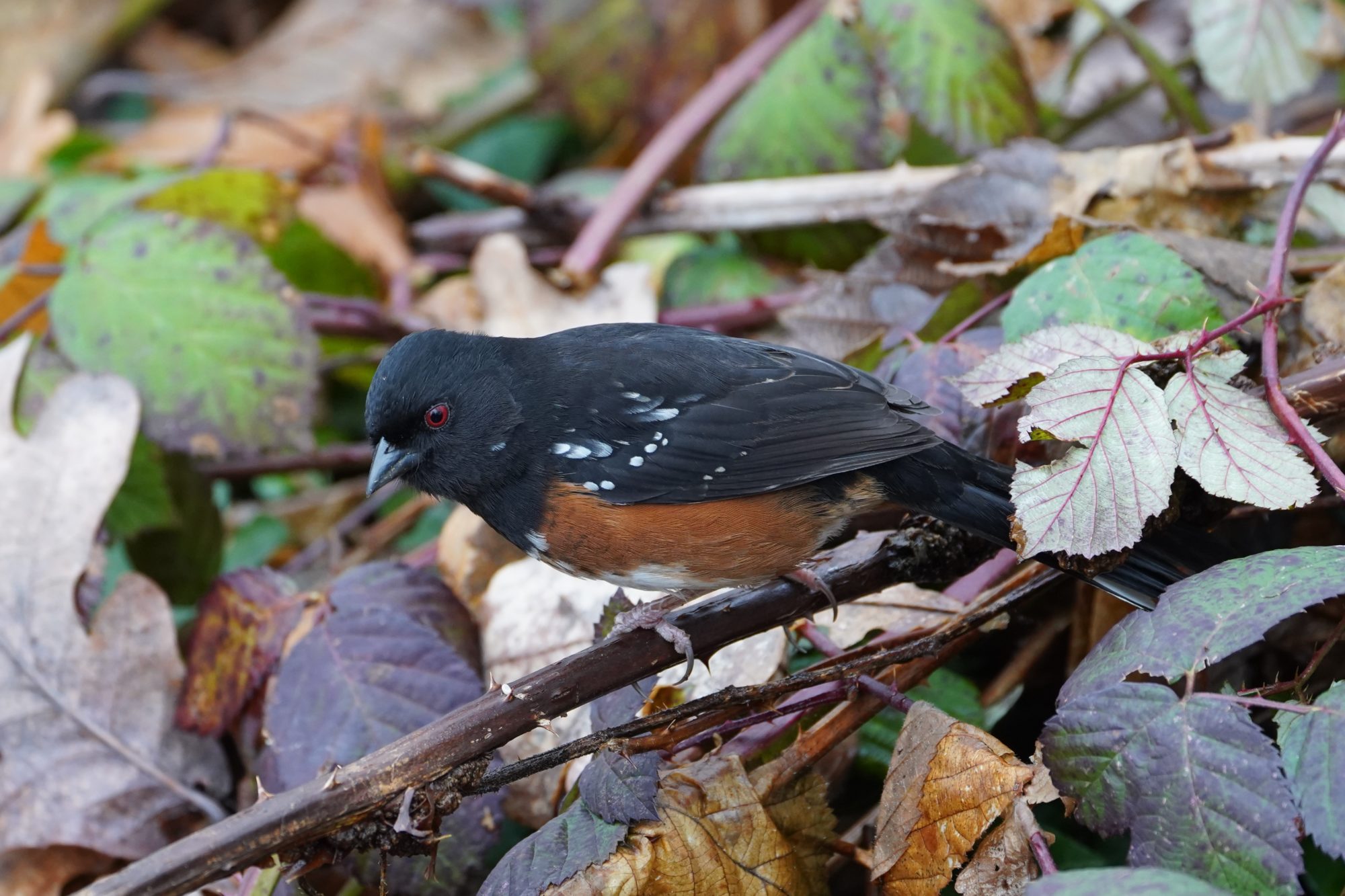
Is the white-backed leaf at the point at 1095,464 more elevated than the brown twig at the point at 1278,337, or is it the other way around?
the brown twig at the point at 1278,337

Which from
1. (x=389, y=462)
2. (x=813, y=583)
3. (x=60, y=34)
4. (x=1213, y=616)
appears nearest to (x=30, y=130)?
(x=60, y=34)

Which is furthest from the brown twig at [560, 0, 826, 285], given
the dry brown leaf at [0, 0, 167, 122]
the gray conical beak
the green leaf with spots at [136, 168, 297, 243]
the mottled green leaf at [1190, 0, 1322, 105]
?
the dry brown leaf at [0, 0, 167, 122]

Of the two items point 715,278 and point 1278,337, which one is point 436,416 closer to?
point 715,278

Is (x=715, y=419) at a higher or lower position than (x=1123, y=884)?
lower

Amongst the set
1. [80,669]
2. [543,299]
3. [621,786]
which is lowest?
[80,669]

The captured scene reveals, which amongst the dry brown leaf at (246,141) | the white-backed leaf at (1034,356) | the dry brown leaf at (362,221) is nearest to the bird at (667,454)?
the white-backed leaf at (1034,356)

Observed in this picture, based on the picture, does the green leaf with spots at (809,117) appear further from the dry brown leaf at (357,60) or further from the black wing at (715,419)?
the dry brown leaf at (357,60)
